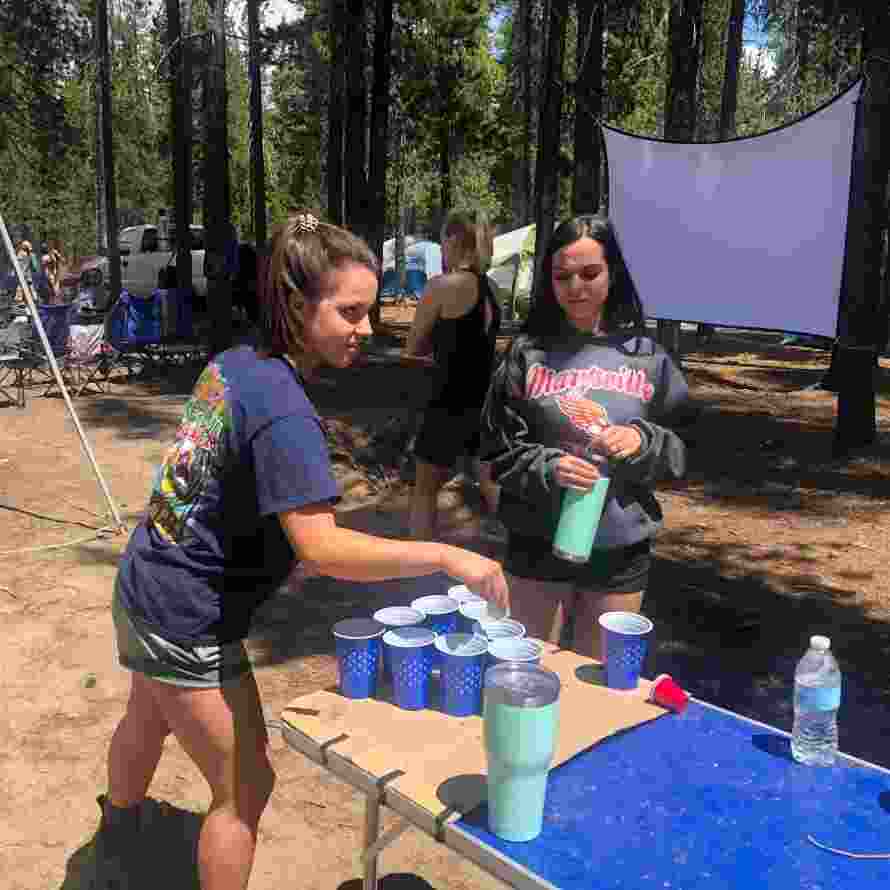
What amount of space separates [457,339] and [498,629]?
7.26 ft

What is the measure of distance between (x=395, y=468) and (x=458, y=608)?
17.0ft

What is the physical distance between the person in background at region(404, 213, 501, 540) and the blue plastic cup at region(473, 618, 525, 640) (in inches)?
84.2

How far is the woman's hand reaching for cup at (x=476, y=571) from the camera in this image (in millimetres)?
1813

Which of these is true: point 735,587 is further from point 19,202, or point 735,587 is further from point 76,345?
point 19,202

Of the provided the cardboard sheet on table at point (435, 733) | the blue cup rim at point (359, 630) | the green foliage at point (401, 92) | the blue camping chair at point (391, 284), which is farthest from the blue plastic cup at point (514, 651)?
the blue camping chair at point (391, 284)

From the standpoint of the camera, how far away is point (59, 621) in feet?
15.0

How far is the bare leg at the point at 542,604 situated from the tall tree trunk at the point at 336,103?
11722mm

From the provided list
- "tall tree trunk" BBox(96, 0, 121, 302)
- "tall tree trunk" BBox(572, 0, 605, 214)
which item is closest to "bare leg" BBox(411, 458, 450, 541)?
"tall tree trunk" BBox(572, 0, 605, 214)

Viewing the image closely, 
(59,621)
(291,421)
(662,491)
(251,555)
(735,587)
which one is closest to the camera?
(291,421)

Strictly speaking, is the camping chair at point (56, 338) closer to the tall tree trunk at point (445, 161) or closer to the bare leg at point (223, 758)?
the bare leg at point (223, 758)

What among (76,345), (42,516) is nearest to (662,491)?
(42,516)

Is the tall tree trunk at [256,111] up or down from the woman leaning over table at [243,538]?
up

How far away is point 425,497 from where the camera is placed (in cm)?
463

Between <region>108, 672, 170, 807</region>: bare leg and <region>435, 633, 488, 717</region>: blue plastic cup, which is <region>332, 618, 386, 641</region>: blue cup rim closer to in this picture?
<region>435, 633, 488, 717</region>: blue plastic cup
